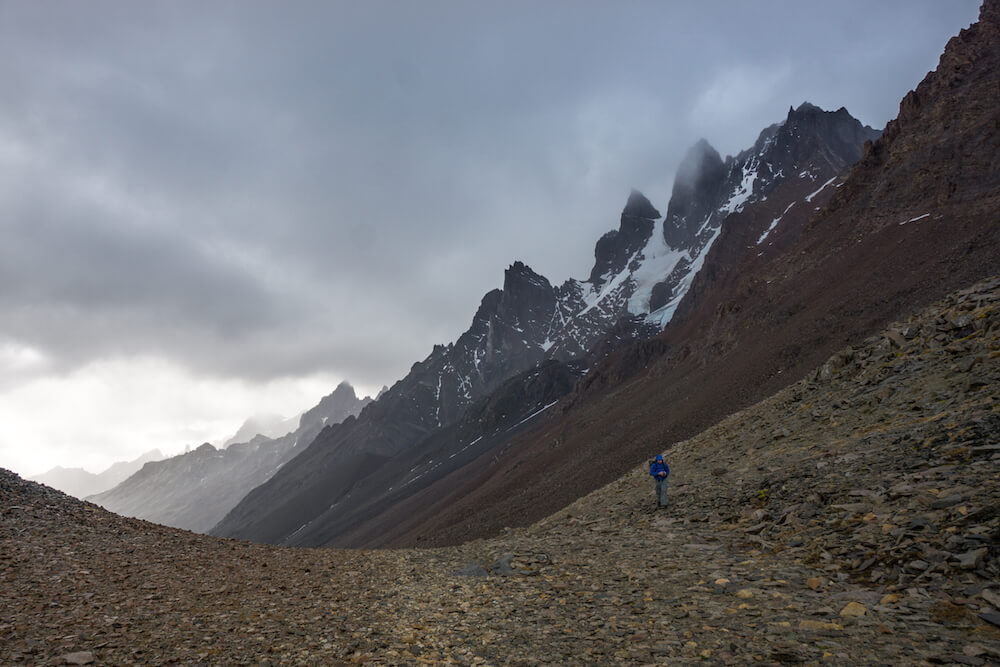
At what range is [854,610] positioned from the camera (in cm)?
718

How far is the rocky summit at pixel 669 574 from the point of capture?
7.15m

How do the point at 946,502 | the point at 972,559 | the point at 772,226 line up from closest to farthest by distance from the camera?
the point at 972,559 → the point at 946,502 → the point at 772,226

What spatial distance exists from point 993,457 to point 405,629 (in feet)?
39.7

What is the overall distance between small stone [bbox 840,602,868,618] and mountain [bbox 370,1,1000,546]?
148 feet

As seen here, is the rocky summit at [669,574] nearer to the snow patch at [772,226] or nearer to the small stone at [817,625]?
the small stone at [817,625]

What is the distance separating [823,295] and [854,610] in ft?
226

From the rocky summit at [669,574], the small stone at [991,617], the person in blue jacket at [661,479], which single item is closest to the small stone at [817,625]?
the rocky summit at [669,574]

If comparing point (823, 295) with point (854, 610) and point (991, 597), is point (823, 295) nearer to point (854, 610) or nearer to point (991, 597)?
point (991, 597)

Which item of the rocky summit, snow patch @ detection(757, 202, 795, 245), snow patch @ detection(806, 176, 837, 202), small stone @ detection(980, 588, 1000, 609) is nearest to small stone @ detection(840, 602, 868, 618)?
the rocky summit

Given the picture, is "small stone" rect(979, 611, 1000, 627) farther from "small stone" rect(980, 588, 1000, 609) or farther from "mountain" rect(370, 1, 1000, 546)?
"mountain" rect(370, 1, 1000, 546)

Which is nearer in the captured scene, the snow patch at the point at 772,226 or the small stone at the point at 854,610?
the small stone at the point at 854,610

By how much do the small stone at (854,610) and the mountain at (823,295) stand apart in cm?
4518

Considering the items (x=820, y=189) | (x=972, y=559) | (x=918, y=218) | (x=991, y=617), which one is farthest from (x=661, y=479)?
(x=820, y=189)

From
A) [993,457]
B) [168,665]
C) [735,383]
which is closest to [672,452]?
[993,457]
